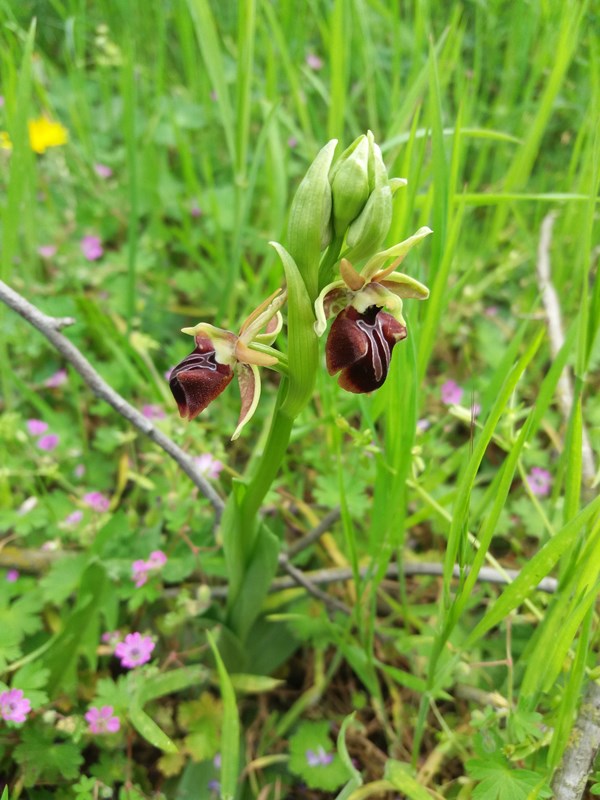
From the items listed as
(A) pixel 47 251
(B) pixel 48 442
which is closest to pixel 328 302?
(B) pixel 48 442

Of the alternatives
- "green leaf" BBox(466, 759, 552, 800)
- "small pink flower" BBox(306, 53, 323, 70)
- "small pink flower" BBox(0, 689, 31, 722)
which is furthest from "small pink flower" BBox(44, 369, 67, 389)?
"small pink flower" BBox(306, 53, 323, 70)

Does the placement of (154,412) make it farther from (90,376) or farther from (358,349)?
(358,349)

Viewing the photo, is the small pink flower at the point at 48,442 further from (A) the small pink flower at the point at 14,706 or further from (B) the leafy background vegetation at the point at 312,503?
(A) the small pink flower at the point at 14,706

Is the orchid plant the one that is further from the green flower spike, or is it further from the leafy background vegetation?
the leafy background vegetation

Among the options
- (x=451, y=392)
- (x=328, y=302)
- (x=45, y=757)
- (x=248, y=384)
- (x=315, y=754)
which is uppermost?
(x=328, y=302)

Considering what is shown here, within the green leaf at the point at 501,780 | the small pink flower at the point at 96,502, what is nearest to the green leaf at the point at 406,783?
the green leaf at the point at 501,780

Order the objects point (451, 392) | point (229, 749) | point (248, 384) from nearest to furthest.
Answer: point (248, 384), point (229, 749), point (451, 392)

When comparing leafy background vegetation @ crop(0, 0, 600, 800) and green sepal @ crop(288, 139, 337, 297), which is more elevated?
green sepal @ crop(288, 139, 337, 297)
